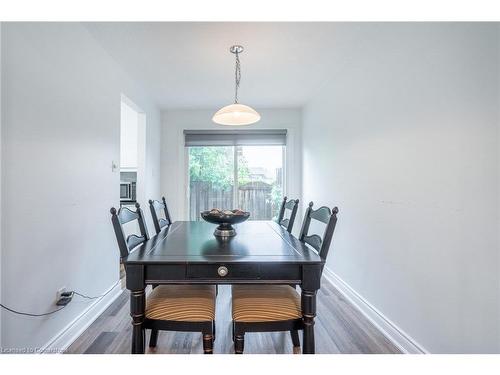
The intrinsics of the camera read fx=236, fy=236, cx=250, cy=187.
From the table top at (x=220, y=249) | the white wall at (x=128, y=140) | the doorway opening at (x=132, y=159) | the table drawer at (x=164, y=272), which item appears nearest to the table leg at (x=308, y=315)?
the table top at (x=220, y=249)

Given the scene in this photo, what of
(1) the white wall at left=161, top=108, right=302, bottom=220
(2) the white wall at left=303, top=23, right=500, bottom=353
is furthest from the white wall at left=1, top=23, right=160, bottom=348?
(2) the white wall at left=303, top=23, right=500, bottom=353

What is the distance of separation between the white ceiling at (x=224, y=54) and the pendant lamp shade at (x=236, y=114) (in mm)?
579

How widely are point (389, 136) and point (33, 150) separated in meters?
2.36

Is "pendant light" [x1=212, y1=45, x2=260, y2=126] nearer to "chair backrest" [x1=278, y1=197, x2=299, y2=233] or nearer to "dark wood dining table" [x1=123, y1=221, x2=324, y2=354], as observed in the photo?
"chair backrest" [x1=278, y1=197, x2=299, y2=233]

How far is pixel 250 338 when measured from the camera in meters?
1.73

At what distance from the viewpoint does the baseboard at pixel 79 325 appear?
5.06 ft

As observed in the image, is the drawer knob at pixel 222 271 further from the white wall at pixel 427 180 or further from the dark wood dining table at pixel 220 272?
the white wall at pixel 427 180

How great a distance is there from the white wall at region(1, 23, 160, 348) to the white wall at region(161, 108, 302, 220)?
1.56 meters

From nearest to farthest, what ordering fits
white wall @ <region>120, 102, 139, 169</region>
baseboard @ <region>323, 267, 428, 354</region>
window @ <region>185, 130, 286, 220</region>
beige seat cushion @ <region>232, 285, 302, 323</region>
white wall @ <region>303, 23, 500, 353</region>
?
white wall @ <region>303, 23, 500, 353</region>
beige seat cushion @ <region>232, 285, 302, 323</region>
baseboard @ <region>323, 267, 428, 354</region>
white wall @ <region>120, 102, 139, 169</region>
window @ <region>185, 130, 286, 220</region>

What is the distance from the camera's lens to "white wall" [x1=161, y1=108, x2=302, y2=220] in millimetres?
3875

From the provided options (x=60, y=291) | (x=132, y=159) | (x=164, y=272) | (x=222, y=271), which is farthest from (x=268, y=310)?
(x=132, y=159)

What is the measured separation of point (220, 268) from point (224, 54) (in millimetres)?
1935

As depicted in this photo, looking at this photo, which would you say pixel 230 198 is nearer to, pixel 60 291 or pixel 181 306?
pixel 60 291

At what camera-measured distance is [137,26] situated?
1826 millimetres
